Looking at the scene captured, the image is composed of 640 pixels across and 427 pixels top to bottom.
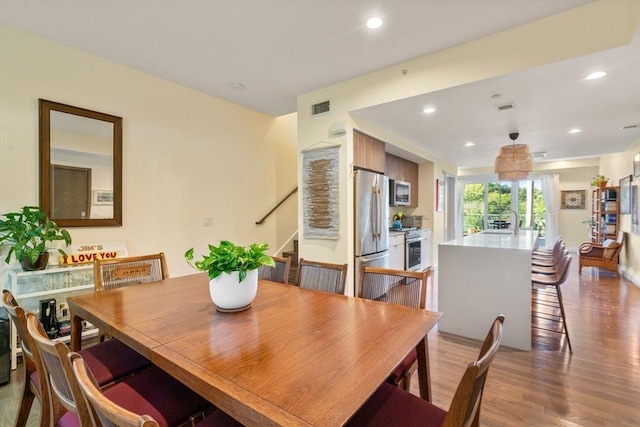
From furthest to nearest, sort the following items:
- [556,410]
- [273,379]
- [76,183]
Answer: [76,183] < [556,410] < [273,379]

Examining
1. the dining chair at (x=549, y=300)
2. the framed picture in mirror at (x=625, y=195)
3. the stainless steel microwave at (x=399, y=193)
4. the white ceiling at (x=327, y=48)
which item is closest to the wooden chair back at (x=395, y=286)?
the dining chair at (x=549, y=300)

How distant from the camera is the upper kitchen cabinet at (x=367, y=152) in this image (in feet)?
12.4

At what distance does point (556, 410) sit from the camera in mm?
1881

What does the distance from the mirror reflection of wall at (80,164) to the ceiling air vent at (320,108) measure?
7.37 ft

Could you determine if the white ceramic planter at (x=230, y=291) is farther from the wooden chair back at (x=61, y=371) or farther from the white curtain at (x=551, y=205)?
the white curtain at (x=551, y=205)

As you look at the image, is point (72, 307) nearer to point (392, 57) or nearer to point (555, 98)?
point (392, 57)

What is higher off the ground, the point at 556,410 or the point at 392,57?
the point at 392,57

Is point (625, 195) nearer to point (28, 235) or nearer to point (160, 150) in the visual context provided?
point (160, 150)

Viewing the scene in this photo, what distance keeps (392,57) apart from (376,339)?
2764 millimetres

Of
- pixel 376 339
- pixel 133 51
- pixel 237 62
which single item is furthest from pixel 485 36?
pixel 133 51

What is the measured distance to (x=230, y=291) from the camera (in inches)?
59.4

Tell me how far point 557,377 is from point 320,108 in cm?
346

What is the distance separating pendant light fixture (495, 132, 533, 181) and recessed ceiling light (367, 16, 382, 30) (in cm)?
249

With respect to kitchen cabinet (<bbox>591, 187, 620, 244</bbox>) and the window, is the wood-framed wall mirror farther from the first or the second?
the window
